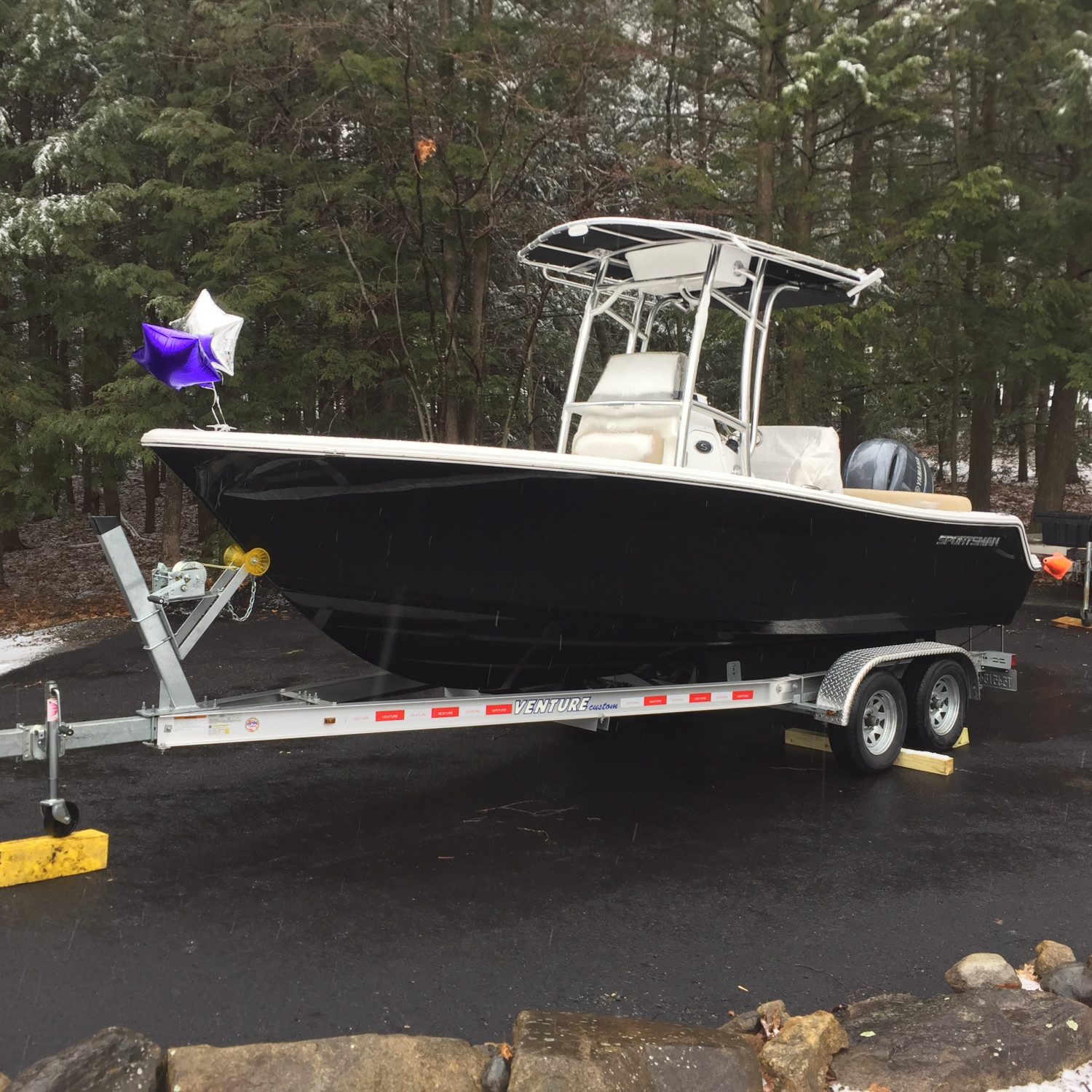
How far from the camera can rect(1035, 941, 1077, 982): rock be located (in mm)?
3543

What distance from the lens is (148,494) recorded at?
20.2m

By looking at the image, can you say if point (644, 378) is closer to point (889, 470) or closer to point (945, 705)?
point (889, 470)

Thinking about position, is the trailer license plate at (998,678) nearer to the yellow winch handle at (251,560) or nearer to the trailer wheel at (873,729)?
the trailer wheel at (873,729)

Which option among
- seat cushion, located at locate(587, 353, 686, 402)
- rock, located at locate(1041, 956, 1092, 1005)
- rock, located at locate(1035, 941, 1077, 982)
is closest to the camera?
rock, located at locate(1041, 956, 1092, 1005)

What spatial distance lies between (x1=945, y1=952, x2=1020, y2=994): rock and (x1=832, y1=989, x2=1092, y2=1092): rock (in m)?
0.12

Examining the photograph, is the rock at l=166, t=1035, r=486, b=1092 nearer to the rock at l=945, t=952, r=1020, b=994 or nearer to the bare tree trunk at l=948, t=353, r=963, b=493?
the rock at l=945, t=952, r=1020, b=994

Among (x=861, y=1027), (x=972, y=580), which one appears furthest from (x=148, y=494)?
(x=861, y=1027)

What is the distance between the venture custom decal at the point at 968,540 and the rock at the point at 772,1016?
11.7 ft

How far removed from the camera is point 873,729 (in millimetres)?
6074

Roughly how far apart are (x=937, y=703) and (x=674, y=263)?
3029 mm

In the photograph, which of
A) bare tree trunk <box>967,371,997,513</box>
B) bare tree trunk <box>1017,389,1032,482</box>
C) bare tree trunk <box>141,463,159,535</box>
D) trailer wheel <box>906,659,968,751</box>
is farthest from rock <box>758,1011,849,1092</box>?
bare tree trunk <box>1017,389,1032,482</box>

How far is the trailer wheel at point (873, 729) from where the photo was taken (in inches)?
227

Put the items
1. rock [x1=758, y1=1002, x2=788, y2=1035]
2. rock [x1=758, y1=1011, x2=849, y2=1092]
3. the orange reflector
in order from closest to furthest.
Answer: rock [x1=758, y1=1011, x2=849, y2=1092]
rock [x1=758, y1=1002, x2=788, y2=1035]
the orange reflector

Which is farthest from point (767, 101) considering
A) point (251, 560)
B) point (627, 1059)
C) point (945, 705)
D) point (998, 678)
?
point (627, 1059)
